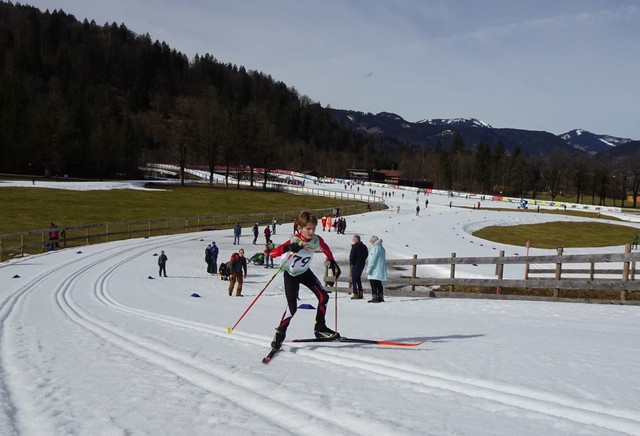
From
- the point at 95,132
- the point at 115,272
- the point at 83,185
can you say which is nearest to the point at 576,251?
the point at 115,272

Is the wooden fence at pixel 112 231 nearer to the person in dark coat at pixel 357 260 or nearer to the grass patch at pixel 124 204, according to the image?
the grass patch at pixel 124 204

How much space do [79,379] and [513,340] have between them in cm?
554

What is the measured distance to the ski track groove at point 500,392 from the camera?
3402 mm

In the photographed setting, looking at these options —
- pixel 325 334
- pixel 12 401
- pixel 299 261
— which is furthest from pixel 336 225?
pixel 12 401

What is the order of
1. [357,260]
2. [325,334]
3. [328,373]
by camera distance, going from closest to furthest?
1. [328,373]
2. [325,334]
3. [357,260]

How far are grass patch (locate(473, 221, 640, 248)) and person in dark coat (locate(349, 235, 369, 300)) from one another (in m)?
31.5

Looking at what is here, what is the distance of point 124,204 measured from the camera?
55.5 meters

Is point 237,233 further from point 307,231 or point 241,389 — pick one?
point 241,389

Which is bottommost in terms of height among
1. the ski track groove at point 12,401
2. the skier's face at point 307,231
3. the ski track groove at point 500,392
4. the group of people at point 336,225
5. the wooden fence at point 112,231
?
the wooden fence at point 112,231

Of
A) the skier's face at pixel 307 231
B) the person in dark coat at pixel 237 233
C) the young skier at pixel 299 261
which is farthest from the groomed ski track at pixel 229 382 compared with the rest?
the person in dark coat at pixel 237 233

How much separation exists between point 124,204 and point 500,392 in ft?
190

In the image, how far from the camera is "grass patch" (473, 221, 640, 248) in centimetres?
4244

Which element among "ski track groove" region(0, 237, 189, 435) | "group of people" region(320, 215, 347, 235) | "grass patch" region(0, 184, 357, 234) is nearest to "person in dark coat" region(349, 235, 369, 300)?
"ski track groove" region(0, 237, 189, 435)

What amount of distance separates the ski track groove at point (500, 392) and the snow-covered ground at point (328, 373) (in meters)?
0.02
